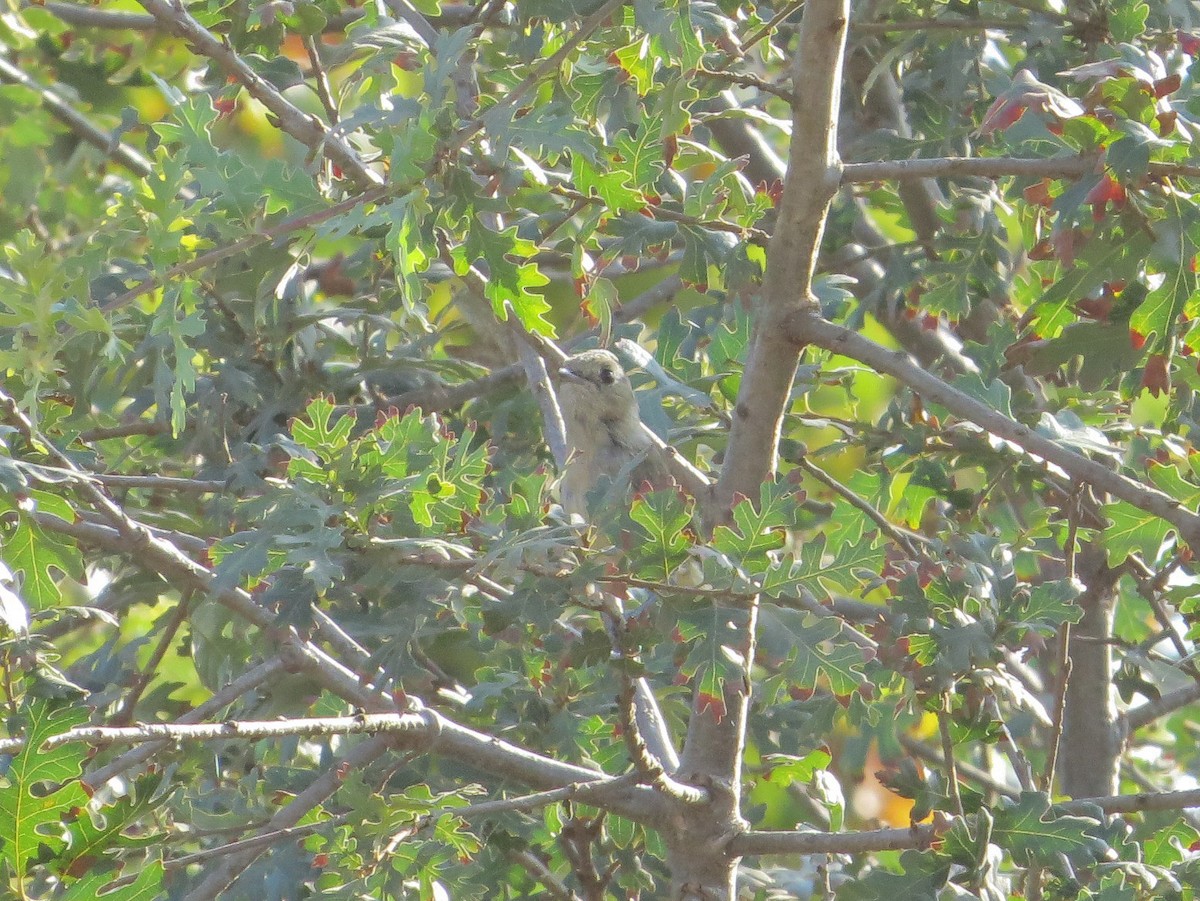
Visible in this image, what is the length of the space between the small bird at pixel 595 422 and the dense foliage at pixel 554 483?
0.67 metres

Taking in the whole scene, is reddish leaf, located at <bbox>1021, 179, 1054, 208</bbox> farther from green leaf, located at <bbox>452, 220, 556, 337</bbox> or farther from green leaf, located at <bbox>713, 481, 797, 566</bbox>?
green leaf, located at <bbox>452, 220, 556, 337</bbox>

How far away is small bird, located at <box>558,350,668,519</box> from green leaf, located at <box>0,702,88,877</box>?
2987 millimetres

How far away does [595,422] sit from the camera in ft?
17.4

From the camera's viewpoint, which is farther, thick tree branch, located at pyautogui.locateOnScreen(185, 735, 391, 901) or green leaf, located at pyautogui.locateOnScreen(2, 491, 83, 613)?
thick tree branch, located at pyautogui.locateOnScreen(185, 735, 391, 901)

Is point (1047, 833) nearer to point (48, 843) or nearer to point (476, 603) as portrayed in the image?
point (476, 603)

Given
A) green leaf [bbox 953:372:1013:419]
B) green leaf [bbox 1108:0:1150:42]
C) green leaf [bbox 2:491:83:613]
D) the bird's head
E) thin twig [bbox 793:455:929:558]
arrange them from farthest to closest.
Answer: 1. the bird's head
2. thin twig [bbox 793:455:929:558]
3. green leaf [bbox 1108:0:1150:42]
4. green leaf [bbox 953:372:1013:419]
5. green leaf [bbox 2:491:83:613]

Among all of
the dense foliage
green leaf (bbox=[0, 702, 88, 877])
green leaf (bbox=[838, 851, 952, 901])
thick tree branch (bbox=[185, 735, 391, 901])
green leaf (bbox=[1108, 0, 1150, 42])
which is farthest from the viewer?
green leaf (bbox=[1108, 0, 1150, 42])

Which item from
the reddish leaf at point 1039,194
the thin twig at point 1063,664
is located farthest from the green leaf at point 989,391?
the reddish leaf at point 1039,194

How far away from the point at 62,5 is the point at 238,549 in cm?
288

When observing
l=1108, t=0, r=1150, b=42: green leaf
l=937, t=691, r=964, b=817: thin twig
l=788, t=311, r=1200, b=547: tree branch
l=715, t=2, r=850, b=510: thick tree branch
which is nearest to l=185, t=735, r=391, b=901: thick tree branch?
l=715, t=2, r=850, b=510: thick tree branch

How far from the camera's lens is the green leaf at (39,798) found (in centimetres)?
200

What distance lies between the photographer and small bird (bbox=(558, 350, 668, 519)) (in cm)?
505

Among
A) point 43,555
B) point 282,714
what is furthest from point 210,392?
point 43,555

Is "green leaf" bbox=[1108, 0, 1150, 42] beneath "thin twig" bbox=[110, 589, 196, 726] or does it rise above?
above
